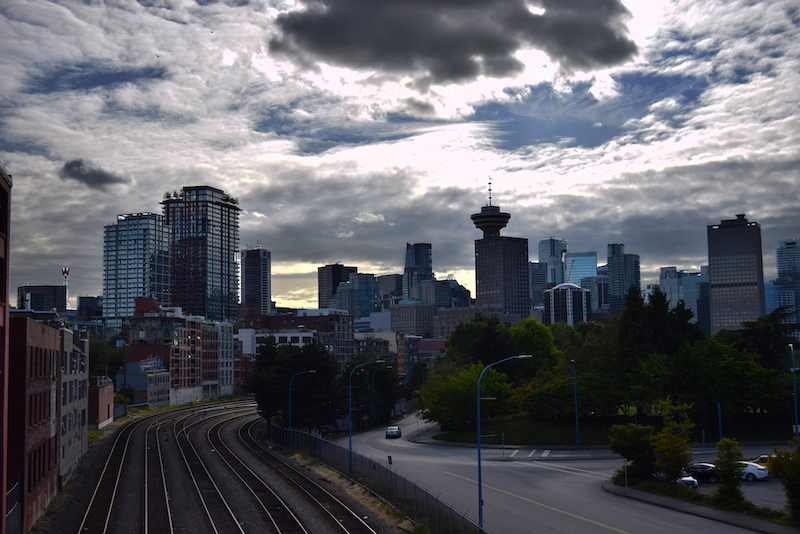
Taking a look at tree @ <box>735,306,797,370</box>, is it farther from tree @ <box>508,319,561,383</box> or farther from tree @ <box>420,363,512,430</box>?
tree @ <box>508,319,561,383</box>

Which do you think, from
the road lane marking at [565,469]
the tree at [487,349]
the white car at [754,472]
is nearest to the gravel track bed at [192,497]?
the road lane marking at [565,469]

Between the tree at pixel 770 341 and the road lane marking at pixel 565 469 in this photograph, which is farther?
the tree at pixel 770 341

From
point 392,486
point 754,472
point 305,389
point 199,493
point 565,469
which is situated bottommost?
point 565,469

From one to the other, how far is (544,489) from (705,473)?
13.0 m

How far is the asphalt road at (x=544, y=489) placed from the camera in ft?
131

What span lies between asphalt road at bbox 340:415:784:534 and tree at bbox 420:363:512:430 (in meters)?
9.29

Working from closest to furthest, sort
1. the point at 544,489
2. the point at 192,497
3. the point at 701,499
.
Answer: the point at 701,499, the point at 544,489, the point at 192,497

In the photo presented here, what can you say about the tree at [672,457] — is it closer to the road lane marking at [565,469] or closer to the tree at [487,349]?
the road lane marking at [565,469]

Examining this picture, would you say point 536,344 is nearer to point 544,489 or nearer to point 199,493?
point 544,489

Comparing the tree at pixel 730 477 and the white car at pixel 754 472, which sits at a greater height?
the tree at pixel 730 477

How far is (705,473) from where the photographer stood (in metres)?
54.9

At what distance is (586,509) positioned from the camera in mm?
44094

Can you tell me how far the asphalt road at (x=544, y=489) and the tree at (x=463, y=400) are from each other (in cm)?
929

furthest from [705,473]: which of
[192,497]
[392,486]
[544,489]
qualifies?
[192,497]
